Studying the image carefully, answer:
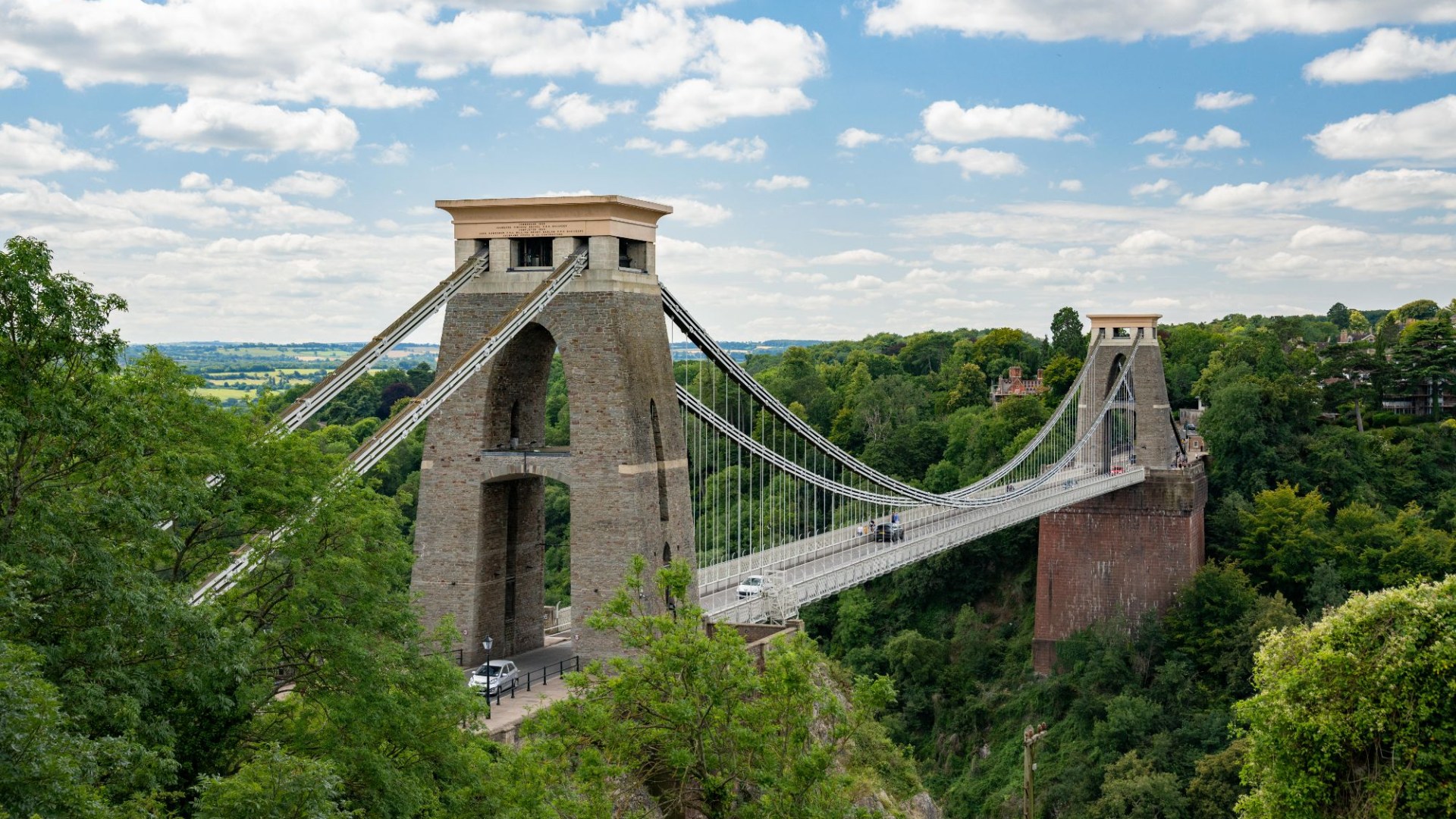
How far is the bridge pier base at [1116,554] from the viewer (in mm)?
45406

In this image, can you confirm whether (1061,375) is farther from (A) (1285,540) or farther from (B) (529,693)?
(B) (529,693)

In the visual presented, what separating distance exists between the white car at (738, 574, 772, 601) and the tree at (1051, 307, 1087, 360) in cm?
4302

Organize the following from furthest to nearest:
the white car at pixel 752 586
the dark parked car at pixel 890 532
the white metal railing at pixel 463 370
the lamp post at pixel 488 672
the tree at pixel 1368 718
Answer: the dark parked car at pixel 890 532
the white car at pixel 752 586
the lamp post at pixel 488 672
the tree at pixel 1368 718
the white metal railing at pixel 463 370

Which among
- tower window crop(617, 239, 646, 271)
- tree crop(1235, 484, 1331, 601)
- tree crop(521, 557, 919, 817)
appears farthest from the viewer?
tree crop(1235, 484, 1331, 601)

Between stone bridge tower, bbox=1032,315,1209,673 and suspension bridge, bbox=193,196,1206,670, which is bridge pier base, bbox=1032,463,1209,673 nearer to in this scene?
stone bridge tower, bbox=1032,315,1209,673

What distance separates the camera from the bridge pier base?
45.4 meters

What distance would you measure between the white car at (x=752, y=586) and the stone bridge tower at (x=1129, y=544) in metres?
21.1

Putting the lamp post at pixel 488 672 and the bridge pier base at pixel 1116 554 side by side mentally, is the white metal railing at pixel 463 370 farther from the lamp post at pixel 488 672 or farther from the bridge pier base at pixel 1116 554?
the bridge pier base at pixel 1116 554

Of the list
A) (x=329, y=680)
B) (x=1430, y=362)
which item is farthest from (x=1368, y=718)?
(x=1430, y=362)

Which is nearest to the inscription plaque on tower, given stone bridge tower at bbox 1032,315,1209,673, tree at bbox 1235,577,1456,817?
tree at bbox 1235,577,1456,817

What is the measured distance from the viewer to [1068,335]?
231 ft

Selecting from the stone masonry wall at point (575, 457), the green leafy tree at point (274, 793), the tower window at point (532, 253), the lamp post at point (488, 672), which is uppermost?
the tower window at point (532, 253)

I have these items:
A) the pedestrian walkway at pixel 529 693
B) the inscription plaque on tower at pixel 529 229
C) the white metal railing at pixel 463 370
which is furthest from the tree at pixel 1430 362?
the white metal railing at pixel 463 370

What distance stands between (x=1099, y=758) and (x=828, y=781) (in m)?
29.6
